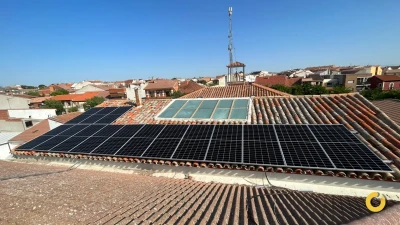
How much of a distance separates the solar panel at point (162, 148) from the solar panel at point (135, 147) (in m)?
0.30

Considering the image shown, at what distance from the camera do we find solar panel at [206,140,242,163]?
6.88 metres

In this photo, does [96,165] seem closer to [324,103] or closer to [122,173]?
[122,173]

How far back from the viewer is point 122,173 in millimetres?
7836

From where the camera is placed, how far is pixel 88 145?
9258 millimetres

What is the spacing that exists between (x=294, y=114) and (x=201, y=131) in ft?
16.6

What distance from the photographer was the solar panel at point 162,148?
7.70 meters

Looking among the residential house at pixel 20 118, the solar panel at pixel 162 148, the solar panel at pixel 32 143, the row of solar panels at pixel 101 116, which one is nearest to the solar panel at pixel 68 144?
the solar panel at pixel 32 143

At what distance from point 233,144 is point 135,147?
4.31m

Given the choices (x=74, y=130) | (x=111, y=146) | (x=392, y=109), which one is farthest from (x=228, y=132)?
(x=392, y=109)

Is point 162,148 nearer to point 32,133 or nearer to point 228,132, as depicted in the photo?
point 228,132

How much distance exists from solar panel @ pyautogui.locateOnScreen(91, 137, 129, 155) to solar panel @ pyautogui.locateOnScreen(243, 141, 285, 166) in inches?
223

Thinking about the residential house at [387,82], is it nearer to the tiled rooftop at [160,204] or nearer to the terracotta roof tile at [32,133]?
the tiled rooftop at [160,204]

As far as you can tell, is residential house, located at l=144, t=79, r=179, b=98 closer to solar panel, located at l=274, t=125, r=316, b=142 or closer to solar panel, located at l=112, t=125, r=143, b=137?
solar panel, located at l=112, t=125, r=143, b=137

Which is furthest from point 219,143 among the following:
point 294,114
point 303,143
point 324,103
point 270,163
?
point 324,103
